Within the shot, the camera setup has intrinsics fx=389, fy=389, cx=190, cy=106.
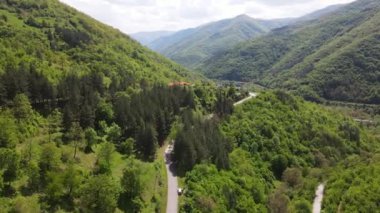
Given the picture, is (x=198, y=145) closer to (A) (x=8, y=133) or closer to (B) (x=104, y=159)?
(B) (x=104, y=159)

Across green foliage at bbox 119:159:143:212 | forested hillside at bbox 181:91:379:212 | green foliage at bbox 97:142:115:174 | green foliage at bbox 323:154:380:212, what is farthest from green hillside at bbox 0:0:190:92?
green foliage at bbox 323:154:380:212

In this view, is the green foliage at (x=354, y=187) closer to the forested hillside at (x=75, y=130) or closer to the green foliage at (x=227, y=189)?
the green foliage at (x=227, y=189)

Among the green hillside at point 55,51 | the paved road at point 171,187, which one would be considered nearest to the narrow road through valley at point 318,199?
the paved road at point 171,187

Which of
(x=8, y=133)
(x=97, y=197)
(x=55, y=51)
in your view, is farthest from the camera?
(x=55, y=51)

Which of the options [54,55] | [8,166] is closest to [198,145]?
[8,166]

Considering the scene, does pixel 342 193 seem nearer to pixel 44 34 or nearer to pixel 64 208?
pixel 64 208

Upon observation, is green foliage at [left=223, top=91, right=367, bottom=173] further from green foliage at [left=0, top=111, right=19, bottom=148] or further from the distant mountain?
green foliage at [left=0, top=111, right=19, bottom=148]
